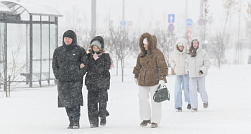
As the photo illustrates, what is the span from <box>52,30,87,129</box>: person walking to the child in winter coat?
0.70ft

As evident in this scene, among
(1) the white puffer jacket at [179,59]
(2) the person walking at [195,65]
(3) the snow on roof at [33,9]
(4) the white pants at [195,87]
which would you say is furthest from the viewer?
(3) the snow on roof at [33,9]

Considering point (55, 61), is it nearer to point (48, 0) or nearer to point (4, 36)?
point (4, 36)

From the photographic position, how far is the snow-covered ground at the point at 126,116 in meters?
8.62

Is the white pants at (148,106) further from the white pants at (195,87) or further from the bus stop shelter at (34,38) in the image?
the bus stop shelter at (34,38)

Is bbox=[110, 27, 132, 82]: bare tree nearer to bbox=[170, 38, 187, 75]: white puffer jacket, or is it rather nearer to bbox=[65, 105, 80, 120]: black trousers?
bbox=[170, 38, 187, 75]: white puffer jacket

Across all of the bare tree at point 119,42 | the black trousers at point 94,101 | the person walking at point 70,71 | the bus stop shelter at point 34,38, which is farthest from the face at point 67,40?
the bare tree at point 119,42

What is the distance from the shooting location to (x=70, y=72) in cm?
874

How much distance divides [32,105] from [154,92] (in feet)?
14.7

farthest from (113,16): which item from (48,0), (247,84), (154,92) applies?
(154,92)

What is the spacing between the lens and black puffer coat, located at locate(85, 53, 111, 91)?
8938mm

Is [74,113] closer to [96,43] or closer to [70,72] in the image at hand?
[70,72]

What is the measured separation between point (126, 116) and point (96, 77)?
2.30 metres

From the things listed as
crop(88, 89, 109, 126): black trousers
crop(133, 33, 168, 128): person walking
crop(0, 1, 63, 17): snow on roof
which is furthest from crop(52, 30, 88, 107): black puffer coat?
crop(0, 1, 63, 17): snow on roof

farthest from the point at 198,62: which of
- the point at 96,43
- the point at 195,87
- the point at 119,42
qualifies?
the point at 119,42
